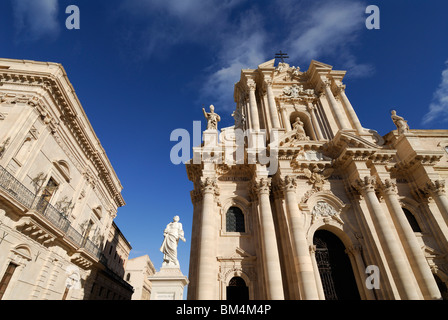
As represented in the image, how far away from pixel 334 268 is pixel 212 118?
11094 mm

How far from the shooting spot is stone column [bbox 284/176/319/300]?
9977mm

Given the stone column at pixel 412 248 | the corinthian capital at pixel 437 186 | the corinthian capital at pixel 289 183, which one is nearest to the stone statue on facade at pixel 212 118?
the corinthian capital at pixel 289 183

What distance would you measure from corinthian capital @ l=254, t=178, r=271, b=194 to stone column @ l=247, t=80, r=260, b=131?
4541mm

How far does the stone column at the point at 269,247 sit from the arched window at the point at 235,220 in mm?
1706

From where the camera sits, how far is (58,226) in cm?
1484

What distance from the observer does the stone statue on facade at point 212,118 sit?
52.0 ft

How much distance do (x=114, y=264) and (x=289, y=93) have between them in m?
25.1

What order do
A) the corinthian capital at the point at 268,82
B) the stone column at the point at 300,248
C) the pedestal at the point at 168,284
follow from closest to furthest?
the pedestal at the point at 168,284 → the stone column at the point at 300,248 → the corinthian capital at the point at 268,82

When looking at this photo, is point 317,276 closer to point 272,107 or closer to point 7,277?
point 272,107

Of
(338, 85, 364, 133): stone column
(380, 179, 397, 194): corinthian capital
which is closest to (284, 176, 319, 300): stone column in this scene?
(380, 179, 397, 194): corinthian capital

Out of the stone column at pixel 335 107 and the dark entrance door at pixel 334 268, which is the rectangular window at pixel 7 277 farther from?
the stone column at pixel 335 107

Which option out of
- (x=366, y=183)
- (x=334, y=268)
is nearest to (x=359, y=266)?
(x=334, y=268)
